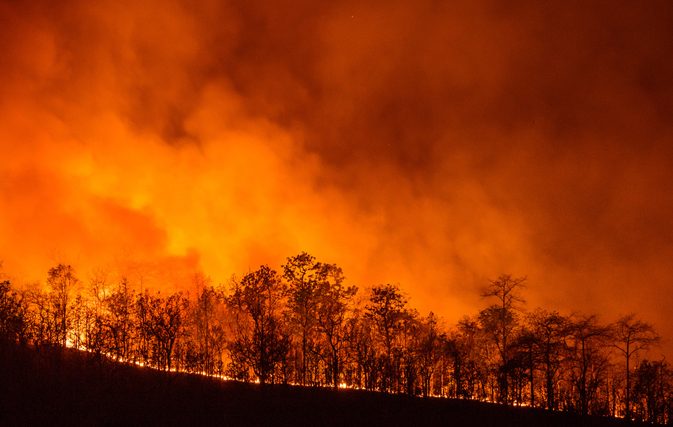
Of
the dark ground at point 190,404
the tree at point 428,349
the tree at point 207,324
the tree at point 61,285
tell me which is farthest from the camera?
the tree at point 207,324

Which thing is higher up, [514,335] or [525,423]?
[514,335]

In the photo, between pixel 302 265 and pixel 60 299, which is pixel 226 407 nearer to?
pixel 302 265

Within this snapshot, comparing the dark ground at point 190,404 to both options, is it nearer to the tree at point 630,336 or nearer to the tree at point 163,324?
the tree at point 163,324

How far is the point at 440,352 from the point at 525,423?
18773 mm

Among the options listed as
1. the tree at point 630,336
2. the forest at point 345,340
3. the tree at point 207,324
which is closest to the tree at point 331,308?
the forest at point 345,340

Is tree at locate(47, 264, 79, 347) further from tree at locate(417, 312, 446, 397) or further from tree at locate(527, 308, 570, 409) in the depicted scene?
tree at locate(527, 308, 570, 409)

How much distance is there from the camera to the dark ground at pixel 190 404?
22.4 m

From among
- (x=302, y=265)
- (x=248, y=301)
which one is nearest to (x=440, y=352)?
(x=302, y=265)

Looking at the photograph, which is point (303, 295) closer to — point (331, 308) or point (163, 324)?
point (331, 308)

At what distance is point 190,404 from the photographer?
85.8 ft

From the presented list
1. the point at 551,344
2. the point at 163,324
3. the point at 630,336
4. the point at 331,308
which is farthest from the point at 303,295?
the point at 630,336

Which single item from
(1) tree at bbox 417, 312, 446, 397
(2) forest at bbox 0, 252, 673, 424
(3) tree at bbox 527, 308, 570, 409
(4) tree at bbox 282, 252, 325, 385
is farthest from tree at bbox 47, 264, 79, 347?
(3) tree at bbox 527, 308, 570, 409

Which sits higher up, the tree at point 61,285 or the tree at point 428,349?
the tree at point 61,285

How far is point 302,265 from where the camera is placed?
4491 centimetres
